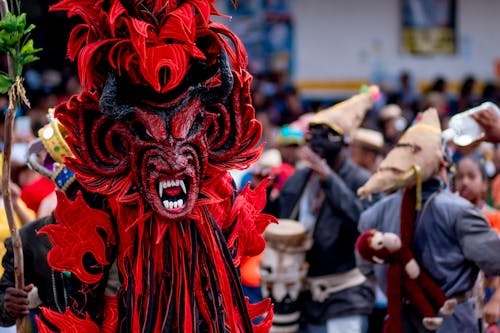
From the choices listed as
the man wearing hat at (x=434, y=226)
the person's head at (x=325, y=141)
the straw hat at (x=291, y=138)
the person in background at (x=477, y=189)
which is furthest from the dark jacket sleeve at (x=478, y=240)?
the straw hat at (x=291, y=138)

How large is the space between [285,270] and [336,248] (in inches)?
15.4

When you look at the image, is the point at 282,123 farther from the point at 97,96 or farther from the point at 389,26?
the point at 97,96

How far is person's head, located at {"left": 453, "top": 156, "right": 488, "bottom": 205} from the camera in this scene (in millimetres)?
7562

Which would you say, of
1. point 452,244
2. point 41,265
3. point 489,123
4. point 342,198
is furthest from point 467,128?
point 41,265

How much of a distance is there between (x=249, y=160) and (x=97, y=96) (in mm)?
689

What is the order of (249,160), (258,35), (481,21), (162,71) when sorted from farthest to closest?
1. (481,21)
2. (258,35)
3. (249,160)
4. (162,71)

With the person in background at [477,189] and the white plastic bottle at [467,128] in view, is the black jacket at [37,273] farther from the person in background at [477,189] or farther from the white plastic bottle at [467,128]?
the person in background at [477,189]

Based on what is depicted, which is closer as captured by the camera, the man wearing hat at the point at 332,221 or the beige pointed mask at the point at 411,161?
the beige pointed mask at the point at 411,161

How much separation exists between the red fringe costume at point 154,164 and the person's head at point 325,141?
3178 mm

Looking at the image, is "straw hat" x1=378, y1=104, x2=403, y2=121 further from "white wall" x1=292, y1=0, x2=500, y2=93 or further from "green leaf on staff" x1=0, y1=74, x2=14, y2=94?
"green leaf on staff" x1=0, y1=74, x2=14, y2=94

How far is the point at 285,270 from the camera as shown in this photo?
763 cm

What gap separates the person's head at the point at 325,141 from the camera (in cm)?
780

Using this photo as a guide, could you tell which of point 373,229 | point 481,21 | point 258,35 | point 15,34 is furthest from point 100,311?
point 481,21

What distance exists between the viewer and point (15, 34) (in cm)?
468
